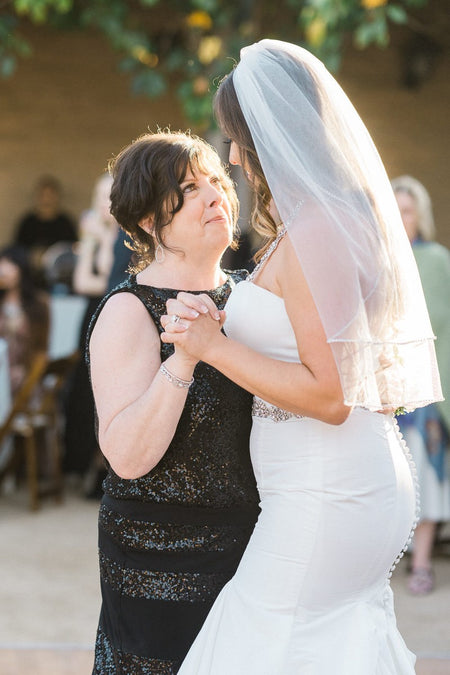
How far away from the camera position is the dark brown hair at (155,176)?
7.60 feet

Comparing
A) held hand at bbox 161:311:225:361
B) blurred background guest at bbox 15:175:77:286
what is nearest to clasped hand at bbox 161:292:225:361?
held hand at bbox 161:311:225:361

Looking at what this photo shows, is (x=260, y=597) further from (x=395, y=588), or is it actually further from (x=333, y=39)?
(x=333, y=39)

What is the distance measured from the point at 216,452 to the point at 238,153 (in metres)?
0.64

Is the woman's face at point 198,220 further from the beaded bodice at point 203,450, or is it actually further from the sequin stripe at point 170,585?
the sequin stripe at point 170,585

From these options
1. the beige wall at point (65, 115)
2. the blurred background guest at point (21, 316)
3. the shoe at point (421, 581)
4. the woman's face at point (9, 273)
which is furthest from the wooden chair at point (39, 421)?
the beige wall at point (65, 115)

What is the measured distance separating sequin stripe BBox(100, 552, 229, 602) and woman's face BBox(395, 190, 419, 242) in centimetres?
312

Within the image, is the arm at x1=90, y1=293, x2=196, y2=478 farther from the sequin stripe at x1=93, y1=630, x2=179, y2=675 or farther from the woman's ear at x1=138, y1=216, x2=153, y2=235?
the sequin stripe at x1=93, y1=630, x2=179, y2=675

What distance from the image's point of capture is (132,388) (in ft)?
7.17

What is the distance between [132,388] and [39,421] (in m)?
5.23

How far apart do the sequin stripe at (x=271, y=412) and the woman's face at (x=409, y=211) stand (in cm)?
306

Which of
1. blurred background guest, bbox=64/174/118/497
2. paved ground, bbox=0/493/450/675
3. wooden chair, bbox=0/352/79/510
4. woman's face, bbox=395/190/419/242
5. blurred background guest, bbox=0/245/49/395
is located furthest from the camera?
blurred background guest, bbox=0/245/49/395

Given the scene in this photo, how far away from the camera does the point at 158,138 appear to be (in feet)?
7.77

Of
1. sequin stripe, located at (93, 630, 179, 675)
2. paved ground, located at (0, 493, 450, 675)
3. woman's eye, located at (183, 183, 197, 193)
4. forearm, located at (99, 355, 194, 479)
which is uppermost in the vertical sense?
woman's eye, located at (183, 183, 197, 193)

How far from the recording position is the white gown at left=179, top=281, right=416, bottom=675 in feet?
6.95
